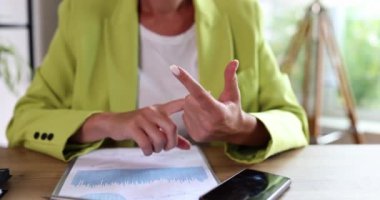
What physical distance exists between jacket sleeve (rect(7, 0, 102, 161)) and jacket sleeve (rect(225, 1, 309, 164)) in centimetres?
30

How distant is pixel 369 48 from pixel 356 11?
0.21 meters

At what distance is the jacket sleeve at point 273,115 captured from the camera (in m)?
0.79

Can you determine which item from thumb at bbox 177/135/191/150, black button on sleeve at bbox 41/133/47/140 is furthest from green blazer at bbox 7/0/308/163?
thumb at bbox 177/135/191/150

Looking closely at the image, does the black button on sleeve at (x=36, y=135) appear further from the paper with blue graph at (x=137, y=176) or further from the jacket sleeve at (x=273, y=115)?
the jacket sleeve at (x=273, y=115)

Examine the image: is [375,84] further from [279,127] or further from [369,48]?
[279,127]

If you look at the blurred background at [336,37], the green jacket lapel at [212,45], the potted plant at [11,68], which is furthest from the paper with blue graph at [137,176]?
the blurred background at [336,37]

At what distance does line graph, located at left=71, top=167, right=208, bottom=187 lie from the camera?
2.08ft

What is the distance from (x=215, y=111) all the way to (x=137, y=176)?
0.15m

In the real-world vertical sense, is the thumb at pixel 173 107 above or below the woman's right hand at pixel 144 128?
above

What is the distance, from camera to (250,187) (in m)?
0.59

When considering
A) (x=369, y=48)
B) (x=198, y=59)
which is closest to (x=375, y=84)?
(x=369, y=48)

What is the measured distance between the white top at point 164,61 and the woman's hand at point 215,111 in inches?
12.0

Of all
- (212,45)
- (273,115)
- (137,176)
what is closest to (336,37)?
(212,45)

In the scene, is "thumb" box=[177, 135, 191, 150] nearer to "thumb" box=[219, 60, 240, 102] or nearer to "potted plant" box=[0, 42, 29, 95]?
"thumb" box=[219, 60, 240, 102]
